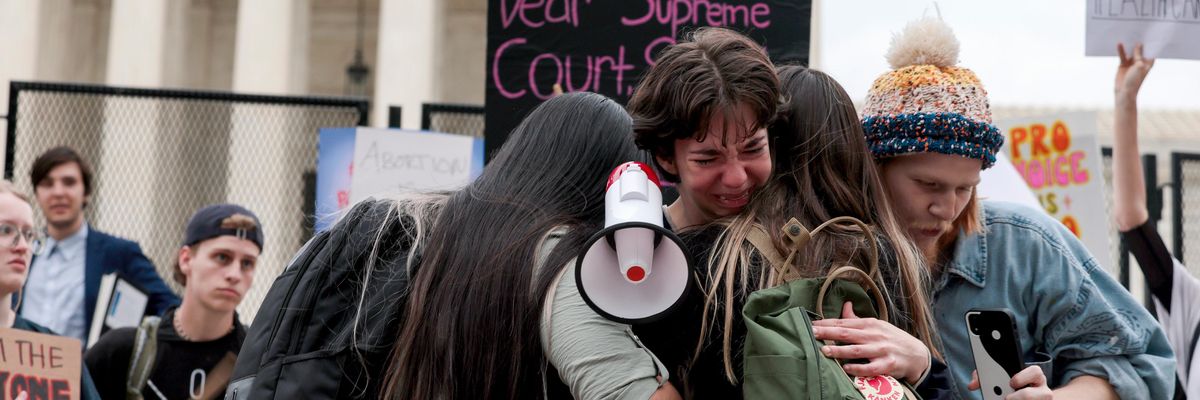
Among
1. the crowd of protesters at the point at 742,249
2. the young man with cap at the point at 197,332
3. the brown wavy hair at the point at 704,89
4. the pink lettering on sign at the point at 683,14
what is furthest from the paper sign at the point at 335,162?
the brown wavy hair at the point at 704,89

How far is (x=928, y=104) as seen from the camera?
307 centimetres

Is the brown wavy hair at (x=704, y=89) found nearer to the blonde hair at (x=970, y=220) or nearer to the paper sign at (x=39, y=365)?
the blonde hair at (x=970, y=220)

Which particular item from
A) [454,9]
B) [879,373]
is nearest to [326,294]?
[879,373]

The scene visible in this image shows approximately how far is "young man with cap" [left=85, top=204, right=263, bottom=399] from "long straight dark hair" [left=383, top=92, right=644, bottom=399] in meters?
2.43

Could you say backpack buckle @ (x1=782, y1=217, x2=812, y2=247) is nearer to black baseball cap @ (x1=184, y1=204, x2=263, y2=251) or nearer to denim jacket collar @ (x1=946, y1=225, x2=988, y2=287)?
denim jacket collar @ (x1=946, y1=225, x2=988, y2=287)

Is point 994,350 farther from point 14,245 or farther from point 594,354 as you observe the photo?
point 14,245

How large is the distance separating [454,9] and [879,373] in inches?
1334

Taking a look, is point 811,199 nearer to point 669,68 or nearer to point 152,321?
point 669,68

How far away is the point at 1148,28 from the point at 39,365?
403cm

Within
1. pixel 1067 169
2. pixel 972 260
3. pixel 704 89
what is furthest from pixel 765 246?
pixel 1067 169

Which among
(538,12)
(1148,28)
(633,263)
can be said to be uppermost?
(538,12)

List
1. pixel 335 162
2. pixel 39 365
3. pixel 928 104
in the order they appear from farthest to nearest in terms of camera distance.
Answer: pixel 335 162, pixel 39 365, pixel 928 104

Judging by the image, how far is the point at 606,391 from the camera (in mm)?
2223

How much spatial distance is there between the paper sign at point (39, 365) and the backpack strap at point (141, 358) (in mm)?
764
